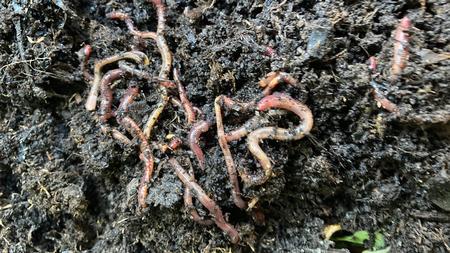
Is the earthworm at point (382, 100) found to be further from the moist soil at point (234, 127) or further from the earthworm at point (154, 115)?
the earthworm at point (154, 115)

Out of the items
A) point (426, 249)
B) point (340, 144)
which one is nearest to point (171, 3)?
point (340, 144)

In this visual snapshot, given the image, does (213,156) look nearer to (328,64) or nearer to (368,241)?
(328,64)

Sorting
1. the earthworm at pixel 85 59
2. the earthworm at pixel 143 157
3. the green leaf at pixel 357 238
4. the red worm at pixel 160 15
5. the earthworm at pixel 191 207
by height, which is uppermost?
the red worm at pixel 160 15

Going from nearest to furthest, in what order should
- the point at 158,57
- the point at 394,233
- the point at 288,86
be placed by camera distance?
the point at 288,86
the point at 394,233
the point at 158,57

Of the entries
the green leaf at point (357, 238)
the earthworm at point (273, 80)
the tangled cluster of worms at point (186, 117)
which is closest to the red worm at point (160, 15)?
the tangled cluster of worms at point (186, 117)

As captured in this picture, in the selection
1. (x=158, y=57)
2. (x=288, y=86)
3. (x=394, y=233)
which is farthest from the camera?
(x=158, y=57)

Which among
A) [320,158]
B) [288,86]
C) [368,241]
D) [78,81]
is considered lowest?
[368,241]

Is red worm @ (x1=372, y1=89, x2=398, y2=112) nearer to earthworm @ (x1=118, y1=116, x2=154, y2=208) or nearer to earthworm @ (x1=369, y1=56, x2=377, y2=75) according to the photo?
earthworm @ (x1=369, y1=56, x2=377, y2=75)

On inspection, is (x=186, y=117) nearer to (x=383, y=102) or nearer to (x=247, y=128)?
(x=247, y=128)

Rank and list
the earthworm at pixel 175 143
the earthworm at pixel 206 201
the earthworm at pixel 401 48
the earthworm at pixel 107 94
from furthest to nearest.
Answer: the earthworm at pixel 107 94, the earthworm at pixel 175 143, the earthworm at pixel 206 201, the earthworm at pixel 401 48
